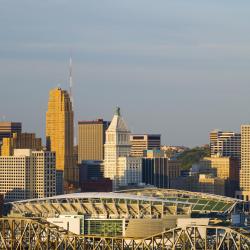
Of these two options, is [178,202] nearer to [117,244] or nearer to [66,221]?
[66,221]

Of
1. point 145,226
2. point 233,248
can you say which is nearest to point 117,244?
point 233,248

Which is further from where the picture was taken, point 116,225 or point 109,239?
point 116,225

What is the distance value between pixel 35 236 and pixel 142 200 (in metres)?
69.0

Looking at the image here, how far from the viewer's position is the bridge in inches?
→ 4286

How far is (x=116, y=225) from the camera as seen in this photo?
587 ft

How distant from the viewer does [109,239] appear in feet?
389

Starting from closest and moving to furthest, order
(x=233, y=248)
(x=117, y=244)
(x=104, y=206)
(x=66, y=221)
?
(x=233, y=248)
(x=117, y=244)
(x=66, y=221)
(x=104, y=206)

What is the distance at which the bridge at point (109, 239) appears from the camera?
10888cm

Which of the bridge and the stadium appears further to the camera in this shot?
the stadium

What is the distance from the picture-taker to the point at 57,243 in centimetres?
11888

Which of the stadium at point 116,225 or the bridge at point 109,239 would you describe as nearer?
the bridge at point 109,239

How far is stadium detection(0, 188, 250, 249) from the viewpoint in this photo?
111875 millimetres

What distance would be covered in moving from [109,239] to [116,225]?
2384 inches

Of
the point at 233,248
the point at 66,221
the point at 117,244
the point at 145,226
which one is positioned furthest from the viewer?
the point at 66,221
